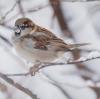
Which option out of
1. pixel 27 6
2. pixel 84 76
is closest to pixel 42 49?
pixel 84 76

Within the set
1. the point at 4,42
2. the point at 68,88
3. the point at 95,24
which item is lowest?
the point at 95,24

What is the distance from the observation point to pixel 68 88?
6.31ft

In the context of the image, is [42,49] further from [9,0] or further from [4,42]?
[9,0]

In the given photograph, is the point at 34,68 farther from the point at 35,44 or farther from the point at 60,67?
the point at 60,67

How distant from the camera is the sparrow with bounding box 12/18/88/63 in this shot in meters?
2.14

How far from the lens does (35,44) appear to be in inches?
84.1

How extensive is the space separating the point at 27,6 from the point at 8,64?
776mm

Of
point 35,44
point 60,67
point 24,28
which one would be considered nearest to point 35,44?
point 35,44

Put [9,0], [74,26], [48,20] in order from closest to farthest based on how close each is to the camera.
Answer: [74,26] < [48,20] < [9,0]

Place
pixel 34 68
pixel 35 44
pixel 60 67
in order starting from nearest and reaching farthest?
pixel 34 68 < pixel 35 44 < pixel 60 67

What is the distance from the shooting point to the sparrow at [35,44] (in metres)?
2.14

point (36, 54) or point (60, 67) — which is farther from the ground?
point (36, 54)

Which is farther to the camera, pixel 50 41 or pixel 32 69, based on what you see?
pixel 50 41

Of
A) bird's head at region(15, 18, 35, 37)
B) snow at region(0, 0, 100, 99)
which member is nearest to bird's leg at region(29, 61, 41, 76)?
snow at region(0, 0, 100, 99)
